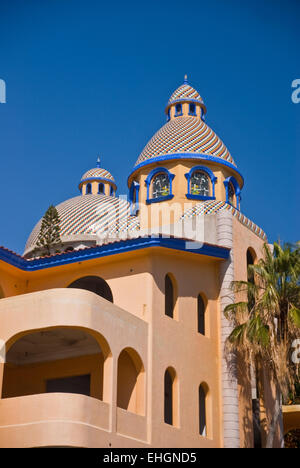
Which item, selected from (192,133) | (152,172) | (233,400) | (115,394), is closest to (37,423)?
(115,394)

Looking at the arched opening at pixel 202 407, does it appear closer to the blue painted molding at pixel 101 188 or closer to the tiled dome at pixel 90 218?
the tiled dome at pixel 90 218

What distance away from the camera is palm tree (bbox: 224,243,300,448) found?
21.8 meters

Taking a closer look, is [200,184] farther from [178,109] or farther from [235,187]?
[178,109]

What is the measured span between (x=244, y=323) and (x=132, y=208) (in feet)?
44.2

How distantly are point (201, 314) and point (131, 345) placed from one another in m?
4.05

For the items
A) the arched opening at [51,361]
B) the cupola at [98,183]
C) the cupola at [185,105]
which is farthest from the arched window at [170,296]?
the cupola at [98,183]

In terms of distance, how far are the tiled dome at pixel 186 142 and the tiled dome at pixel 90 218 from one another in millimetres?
3786

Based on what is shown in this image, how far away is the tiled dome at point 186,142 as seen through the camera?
1347 inches

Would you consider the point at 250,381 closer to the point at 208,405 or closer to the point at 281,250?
the point at 208,405

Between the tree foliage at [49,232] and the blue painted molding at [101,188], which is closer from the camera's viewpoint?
the tree foliage at [49,232]

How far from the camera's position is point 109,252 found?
23906 millimetres

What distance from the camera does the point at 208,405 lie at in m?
23.7

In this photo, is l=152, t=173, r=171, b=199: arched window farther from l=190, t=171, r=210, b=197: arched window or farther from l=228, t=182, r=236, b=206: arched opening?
Answer: l=228, t=182, r=236, b=206: arched opening

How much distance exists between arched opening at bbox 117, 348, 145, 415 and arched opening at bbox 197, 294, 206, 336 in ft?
10.9
